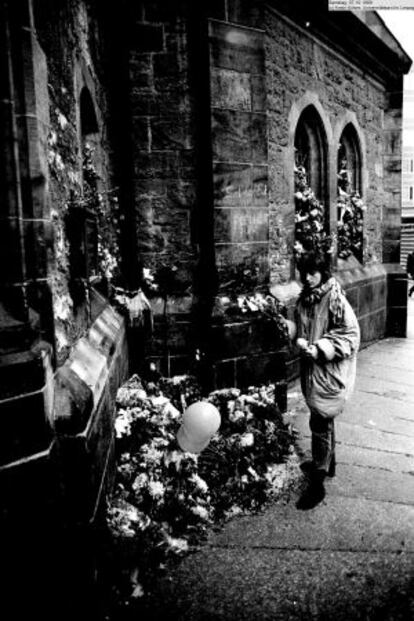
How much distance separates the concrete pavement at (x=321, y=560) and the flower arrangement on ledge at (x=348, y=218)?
5.42 m

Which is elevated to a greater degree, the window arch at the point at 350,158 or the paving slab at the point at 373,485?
the window arch at the point at 350,158

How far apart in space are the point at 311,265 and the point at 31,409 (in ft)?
7.85

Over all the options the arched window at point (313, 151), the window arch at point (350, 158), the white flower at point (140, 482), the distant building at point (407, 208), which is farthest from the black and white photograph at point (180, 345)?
the distant building at point (407, 208)

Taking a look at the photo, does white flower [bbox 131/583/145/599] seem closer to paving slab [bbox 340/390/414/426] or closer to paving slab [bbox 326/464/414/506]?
paving slab [bbox 326/464/414/506]

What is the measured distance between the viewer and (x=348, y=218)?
32.2 feet

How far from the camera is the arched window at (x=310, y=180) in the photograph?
25.8ft

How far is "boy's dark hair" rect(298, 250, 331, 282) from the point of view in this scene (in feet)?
13.1

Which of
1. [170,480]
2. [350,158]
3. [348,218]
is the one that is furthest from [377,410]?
[350,158]

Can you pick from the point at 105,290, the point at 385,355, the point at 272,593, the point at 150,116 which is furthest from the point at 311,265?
the point at 385,355

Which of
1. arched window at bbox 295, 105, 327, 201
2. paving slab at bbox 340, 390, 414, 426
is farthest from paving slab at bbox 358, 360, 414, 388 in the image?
arched window at bbox 295, 105, 327, 201

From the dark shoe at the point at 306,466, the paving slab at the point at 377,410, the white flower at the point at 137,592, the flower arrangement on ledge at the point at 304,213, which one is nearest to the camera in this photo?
the white flower at the point at 137,592

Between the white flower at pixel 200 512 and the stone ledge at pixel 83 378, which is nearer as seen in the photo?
the stone ledge at pixel 83 378

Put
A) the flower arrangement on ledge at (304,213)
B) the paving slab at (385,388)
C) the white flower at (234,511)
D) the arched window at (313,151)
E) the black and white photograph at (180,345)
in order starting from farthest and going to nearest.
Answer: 1. the arched window at (313,151)
2. the flower arrangement on ledge at (304,213)
3. the paving slab at (385,388)
4. the white flower at (234,511)
5. the black and white photograph at (180,345)

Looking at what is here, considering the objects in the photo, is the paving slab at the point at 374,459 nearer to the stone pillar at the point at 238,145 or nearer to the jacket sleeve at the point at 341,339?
the jacket sleeve at the point at 341,339
